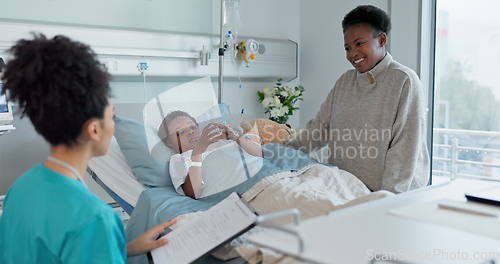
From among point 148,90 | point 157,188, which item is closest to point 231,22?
point 148,90

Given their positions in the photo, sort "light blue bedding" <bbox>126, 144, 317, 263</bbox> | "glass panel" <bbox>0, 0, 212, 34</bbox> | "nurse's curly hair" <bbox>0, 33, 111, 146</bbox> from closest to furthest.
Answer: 1. "nurse's curly hair" <bbox>0, 33, 111, 146</bbox>
2. "light blue bedding" <bbox>126, 144, 317, 263</bbox>
3. "glass panel" <bbox>0, 0, 212, 34</bbox>

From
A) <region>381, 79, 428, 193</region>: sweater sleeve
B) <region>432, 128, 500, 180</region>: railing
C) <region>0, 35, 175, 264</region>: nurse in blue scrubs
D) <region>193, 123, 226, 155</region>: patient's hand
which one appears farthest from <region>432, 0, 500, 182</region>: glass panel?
<region>0, 35, 175, 264</region>: nurse in blue scrubs

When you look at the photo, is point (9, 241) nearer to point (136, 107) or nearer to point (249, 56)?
point (136, 107)

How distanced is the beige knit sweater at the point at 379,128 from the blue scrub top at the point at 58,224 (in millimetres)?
1239

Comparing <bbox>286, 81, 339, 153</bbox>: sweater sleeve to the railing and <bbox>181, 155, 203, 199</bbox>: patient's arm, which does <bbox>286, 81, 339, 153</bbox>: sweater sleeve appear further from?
the railing

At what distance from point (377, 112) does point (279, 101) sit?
1.50m

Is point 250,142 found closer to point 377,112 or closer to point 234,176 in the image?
point 234,176

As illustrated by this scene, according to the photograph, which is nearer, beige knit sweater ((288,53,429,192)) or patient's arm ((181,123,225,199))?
beige knit sweater ((288,53,429,192))

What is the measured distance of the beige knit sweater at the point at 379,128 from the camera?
1.99 metres

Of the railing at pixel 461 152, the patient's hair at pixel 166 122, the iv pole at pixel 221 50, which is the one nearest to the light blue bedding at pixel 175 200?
the patient's hair at pixel 166 122

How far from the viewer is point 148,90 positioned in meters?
3.10

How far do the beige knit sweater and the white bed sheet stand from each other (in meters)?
0.86

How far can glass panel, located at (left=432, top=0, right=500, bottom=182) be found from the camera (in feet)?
10.3

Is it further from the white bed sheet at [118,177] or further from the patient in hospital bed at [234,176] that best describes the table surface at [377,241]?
the white bed sheet at [118,177]
